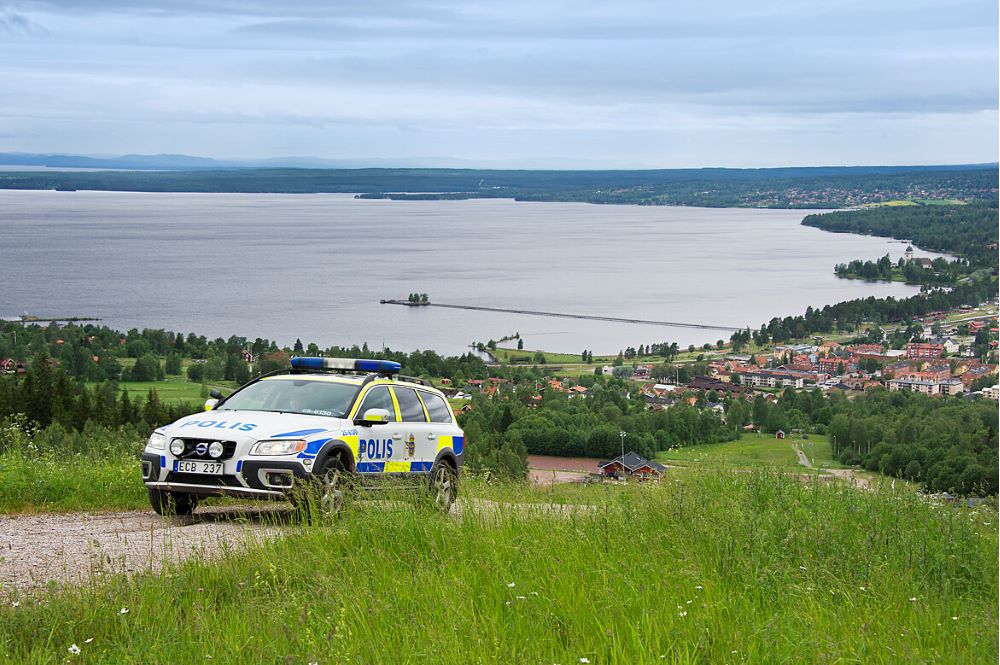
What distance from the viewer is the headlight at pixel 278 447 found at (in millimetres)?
8578

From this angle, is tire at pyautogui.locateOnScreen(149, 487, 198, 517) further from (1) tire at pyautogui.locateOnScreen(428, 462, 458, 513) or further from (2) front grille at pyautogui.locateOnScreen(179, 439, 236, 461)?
(1) tire at pyautogui.locateOnScreen(428, 462, 458, 513)

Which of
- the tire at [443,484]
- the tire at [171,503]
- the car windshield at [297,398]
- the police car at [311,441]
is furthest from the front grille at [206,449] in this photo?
the tire at [443,484]

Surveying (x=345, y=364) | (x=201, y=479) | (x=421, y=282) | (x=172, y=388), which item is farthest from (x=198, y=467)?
(x=421, y=282)

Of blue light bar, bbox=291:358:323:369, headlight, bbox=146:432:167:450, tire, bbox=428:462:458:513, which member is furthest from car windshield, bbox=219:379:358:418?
tire, bbox=428:462:458:513

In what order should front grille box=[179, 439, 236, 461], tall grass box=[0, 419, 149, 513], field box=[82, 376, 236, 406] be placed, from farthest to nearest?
field box=[82, 376, 236, 406] → tall grass box=[0, 419, 149, 513] → front grille box=[179, 439, 236, 461]

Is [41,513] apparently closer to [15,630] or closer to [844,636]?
[15,630]

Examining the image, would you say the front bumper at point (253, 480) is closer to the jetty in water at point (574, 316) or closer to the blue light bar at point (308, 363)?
the blue light bar at point (308, 363)

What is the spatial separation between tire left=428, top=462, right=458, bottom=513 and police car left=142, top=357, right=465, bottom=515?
12 millimetres

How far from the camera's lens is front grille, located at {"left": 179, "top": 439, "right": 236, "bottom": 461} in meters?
8.60

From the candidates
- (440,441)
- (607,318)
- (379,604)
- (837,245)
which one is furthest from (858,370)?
(837,245)

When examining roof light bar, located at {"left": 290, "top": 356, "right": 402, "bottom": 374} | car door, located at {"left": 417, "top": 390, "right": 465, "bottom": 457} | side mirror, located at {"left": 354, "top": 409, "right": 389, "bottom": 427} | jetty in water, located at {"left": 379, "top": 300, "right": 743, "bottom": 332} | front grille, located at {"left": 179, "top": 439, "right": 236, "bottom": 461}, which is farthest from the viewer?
jetty in water, located at {"left": 379, "top": 300, "right": 743, "bottom": 332}

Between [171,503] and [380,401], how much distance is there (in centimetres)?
194

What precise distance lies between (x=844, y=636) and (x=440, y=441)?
555 cm

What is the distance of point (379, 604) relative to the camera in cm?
561
